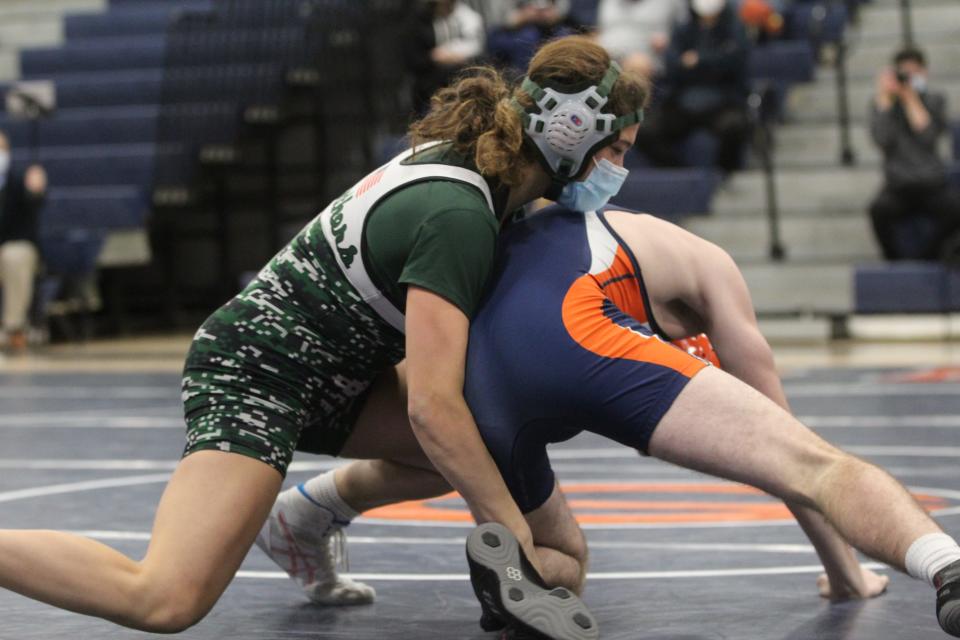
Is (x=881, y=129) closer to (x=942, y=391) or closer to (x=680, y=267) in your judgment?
(x=942, y=391)

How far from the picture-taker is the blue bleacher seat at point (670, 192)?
10.0 meters

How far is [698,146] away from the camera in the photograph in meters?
10.4

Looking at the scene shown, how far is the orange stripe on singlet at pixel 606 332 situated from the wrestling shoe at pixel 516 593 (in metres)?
0.36

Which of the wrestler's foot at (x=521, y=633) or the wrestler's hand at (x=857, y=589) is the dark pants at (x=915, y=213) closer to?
the wrestler's hand at (x=857, y=589)

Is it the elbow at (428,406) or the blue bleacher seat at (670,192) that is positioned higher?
the elbow at (428,406)

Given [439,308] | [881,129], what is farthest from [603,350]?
[881,129]

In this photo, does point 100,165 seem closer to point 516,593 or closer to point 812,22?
point 812,22

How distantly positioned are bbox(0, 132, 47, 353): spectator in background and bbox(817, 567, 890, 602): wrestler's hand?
8.13 m

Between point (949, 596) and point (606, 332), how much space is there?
74cm

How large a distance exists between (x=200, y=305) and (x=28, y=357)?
83.7 inches

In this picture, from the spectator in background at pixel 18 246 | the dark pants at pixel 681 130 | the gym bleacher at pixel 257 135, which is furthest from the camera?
the gym bleacher at pixel 257 135

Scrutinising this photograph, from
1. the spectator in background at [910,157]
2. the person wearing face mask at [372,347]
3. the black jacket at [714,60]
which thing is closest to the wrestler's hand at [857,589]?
the person wearing face mask at [372,347]

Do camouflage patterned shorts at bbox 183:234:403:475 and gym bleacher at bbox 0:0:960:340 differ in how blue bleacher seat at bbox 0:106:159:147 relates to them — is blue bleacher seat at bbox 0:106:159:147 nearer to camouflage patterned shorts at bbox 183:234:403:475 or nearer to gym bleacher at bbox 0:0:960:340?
gym bleacher at bbox 0:0:960:340

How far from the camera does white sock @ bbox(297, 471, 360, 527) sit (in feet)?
11.2
